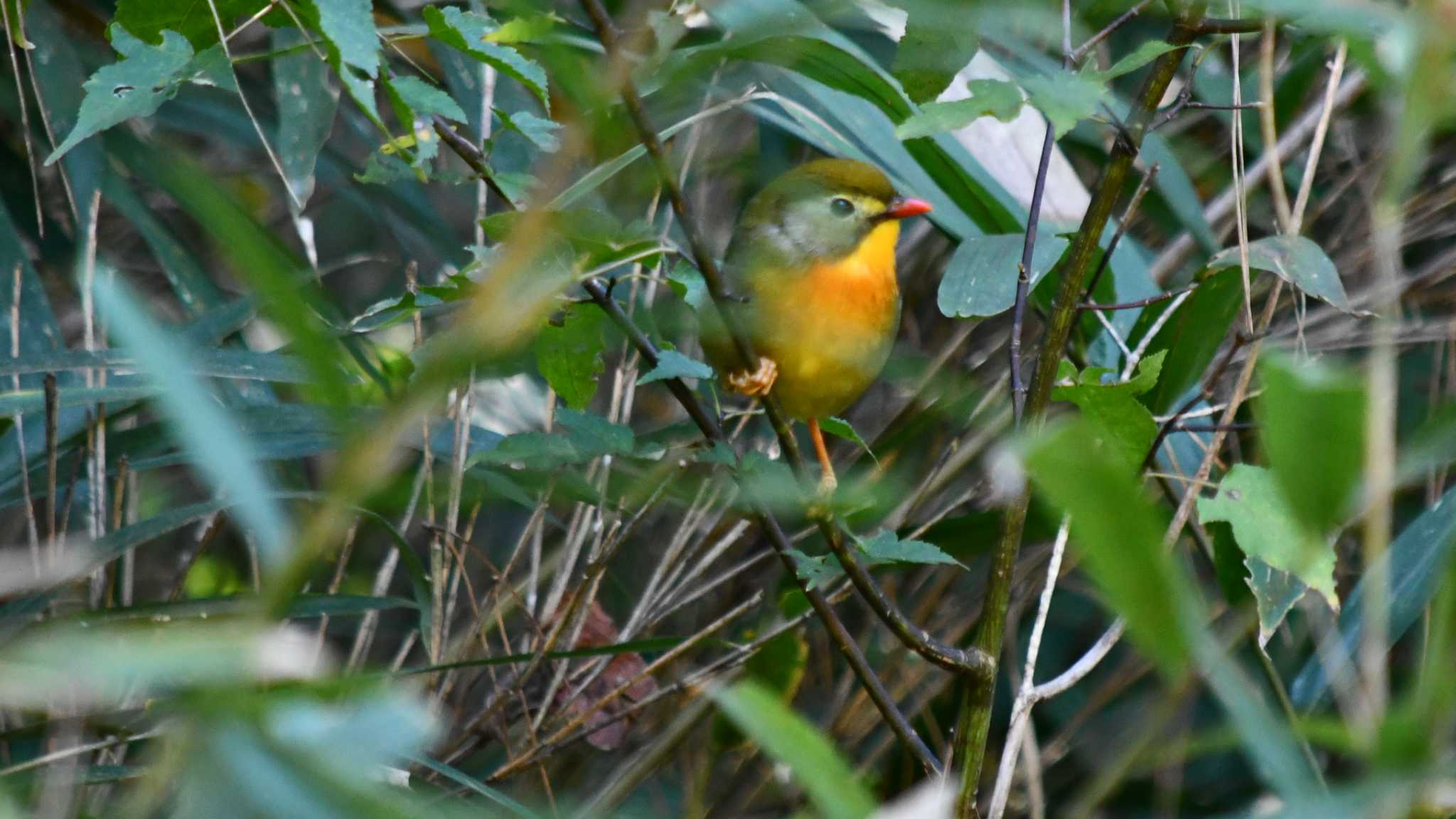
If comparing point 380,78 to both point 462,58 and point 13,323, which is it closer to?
point 13,323

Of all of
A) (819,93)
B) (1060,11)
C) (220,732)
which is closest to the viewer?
(220,732)

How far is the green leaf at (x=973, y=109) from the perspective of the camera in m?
1.14

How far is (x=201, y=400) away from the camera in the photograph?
2.32 ft

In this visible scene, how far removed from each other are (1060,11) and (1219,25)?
290 mm

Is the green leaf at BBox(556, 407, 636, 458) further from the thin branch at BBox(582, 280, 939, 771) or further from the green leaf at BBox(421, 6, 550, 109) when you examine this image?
the green leaf at BBox(421, 6, 550, 109)

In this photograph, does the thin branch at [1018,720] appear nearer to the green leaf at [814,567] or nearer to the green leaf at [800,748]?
the green leaf at [814,567]

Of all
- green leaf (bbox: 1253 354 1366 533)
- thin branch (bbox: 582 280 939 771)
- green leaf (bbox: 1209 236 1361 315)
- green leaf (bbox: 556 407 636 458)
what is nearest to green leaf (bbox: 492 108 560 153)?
thin branch (bbox: 582 280 939 771)

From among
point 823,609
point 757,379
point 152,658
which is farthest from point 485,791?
point 152,658

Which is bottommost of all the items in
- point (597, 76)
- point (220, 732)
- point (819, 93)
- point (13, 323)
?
point (13, 323)

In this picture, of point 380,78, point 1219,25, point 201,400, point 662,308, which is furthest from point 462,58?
point 201,400

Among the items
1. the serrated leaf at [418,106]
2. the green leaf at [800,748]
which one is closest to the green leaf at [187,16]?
the serrated leaf at [418,106]

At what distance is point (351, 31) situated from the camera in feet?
3.94

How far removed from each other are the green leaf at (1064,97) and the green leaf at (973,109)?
0.05 feet

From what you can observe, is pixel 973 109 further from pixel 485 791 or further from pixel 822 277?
pixel 822 277
